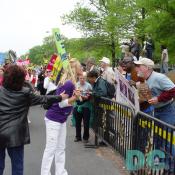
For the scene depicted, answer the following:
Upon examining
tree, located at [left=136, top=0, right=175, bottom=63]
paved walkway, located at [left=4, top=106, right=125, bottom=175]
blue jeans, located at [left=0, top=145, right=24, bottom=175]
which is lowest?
paved walkway, located at [left=4, top=106, right=125, bottom=175]

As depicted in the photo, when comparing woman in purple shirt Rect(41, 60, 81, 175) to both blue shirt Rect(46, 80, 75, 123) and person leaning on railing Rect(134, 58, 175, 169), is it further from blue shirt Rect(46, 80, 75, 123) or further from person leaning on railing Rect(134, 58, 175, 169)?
person leaning on railing Rect(134, 58, 175, 169)

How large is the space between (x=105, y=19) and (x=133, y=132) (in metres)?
27.5

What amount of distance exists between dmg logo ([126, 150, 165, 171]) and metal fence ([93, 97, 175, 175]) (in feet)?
0.08

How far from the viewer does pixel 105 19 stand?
33.8m

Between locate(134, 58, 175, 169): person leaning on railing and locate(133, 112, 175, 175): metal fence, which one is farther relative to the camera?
locate(134, 58, 175, 169): person leaning on railing

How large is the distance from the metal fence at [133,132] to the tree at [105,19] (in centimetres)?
Result: 2259

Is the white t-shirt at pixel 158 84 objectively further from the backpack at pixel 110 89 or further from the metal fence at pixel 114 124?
the backpack at pixel 110 89

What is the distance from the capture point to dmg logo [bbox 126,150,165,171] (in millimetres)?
5719

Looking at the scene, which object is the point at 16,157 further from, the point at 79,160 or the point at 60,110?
the point at 79,160

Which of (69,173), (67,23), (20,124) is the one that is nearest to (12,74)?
(20,124)

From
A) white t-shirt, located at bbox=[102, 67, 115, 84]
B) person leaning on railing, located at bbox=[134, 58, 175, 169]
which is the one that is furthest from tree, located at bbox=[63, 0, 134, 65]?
person leaning on railing, located at bbox=[134, 58, 175, 169]

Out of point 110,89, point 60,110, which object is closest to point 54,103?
point 60,110

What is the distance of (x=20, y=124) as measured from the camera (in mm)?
5551

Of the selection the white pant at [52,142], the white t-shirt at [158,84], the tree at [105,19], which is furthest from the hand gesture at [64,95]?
the tree at [105,19]
